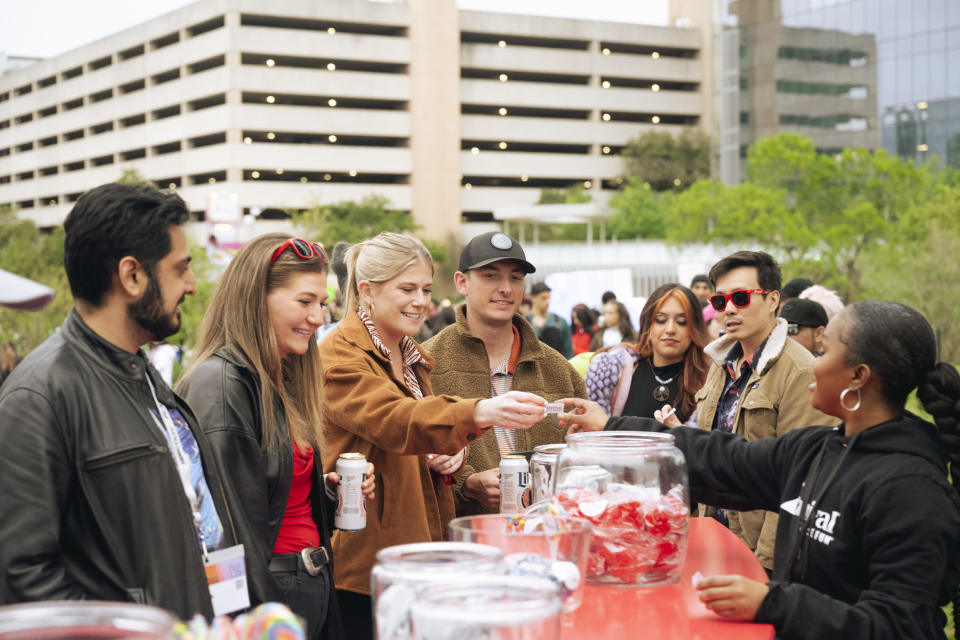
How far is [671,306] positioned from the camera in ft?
17.5

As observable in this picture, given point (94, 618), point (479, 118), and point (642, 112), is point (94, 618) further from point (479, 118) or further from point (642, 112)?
point (642, 112)

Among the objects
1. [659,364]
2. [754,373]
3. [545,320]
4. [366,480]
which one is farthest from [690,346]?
[545,320]

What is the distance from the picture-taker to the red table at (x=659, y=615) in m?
2.11

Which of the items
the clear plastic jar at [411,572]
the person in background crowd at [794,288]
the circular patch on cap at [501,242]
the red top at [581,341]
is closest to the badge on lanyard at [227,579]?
the clear plastic jar at [411,572]

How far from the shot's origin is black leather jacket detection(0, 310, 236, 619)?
194 centimetres

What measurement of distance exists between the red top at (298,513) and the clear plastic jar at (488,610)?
1.42 meters

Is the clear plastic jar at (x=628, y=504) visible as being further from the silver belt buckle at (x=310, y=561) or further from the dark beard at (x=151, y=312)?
the dark beard at (x=151, y=312)

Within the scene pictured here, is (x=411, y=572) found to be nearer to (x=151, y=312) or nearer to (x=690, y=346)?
(x=151, y=312)

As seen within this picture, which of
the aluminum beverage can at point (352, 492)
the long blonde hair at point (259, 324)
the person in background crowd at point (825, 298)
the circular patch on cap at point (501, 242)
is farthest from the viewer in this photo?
the person in background crowd at point (825, 298)

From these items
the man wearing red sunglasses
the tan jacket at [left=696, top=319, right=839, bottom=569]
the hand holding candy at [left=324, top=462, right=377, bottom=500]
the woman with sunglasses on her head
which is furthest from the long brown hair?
the woman with sunglasses on her head

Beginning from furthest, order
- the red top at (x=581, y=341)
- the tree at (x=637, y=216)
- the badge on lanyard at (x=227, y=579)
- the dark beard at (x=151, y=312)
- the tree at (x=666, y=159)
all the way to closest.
Result: 1. the tree at (x=666, y=159)
2. the tree at (x=637, y=216)
3. the red top at (x=581, y=341)
4. the badge on lanyard at (x=227, y=579)
5. the dark beard at (x=151, y=312)

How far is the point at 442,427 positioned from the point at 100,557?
1218 millimetres

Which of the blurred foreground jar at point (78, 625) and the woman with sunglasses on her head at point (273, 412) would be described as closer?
the blurred foreground jar at point (78, 625)

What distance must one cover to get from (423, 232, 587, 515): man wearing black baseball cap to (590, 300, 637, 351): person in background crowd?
5.45 m
